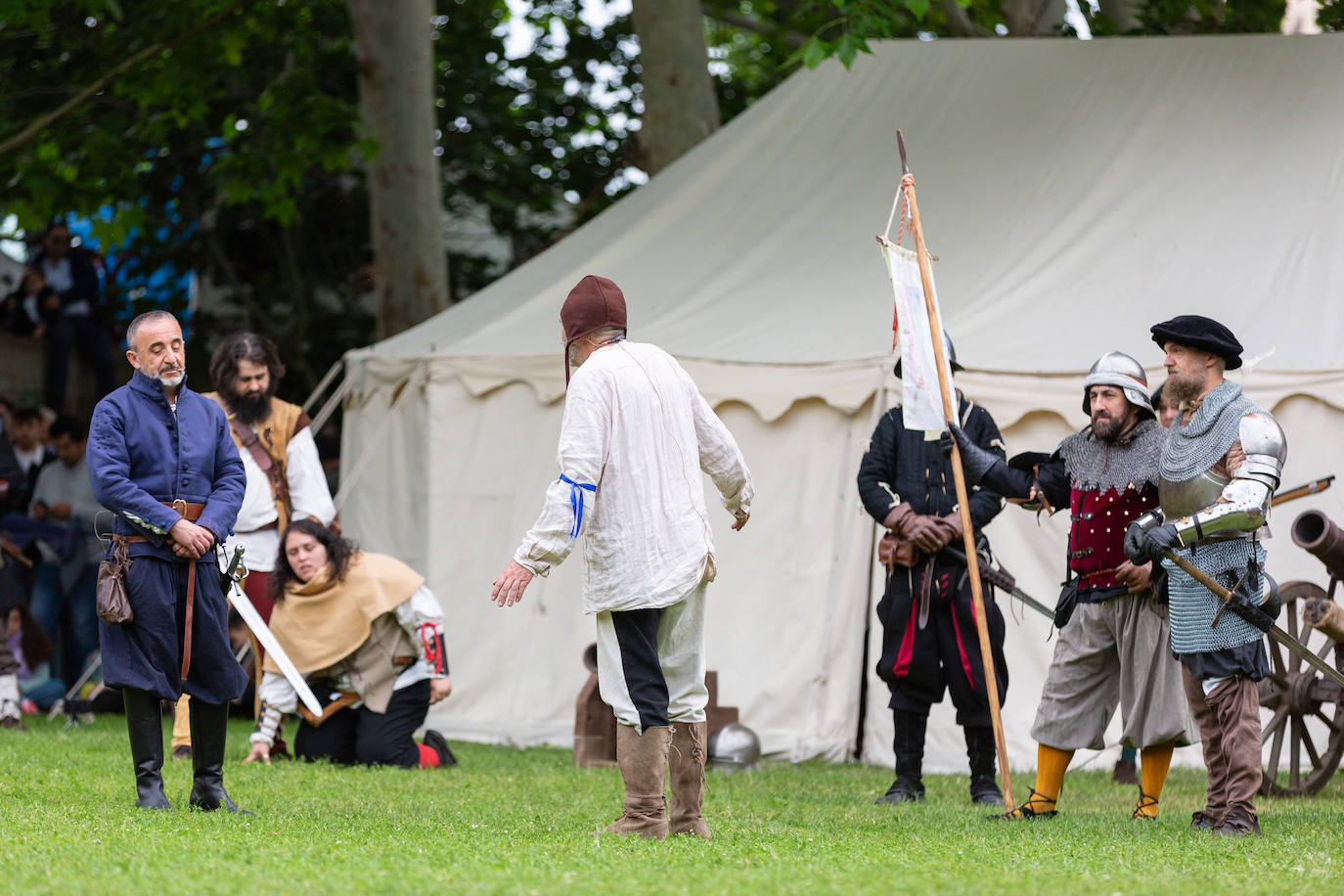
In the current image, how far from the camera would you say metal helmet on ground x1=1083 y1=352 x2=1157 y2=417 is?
204 inches

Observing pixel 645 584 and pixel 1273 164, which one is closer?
pixel 645 584

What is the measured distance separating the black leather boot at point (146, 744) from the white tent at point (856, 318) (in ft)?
10.4

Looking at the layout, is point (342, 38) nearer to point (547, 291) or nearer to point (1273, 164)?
point (547, 291)

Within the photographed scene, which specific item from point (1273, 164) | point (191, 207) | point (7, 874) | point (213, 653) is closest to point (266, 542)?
point (213, 653)

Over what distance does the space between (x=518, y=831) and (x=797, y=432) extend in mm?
3281

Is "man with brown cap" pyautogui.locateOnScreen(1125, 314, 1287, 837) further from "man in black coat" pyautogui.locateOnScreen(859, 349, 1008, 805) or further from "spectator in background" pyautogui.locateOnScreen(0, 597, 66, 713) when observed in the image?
"spectator in background" pyautogui.locateOnScreen(0, 597, 66, 713)

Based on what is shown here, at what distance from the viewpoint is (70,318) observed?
11.5 m

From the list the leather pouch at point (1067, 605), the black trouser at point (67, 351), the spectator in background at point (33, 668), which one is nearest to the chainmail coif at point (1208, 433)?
the leather pouch at point (1067, 605)

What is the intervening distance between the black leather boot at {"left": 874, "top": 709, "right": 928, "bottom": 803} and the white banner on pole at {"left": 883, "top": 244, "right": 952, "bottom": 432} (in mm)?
1111

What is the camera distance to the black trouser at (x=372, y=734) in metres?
6.58

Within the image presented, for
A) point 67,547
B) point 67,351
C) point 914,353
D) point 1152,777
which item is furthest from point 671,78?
point 1152,777

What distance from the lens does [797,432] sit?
24.5 feet

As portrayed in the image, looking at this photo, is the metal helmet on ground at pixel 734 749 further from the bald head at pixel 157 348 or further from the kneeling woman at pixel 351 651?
the bald head at pixel 157 348

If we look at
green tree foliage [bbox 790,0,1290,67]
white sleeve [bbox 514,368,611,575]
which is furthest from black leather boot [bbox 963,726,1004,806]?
green tree foliage [bbox 790,0,1290,67]
